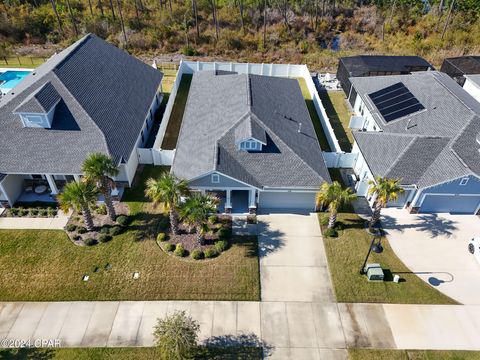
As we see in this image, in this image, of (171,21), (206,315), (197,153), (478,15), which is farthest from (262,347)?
(478,15)

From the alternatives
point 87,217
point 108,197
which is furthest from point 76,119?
point 87,217

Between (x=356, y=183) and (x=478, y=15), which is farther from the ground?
(x=478, y=15)

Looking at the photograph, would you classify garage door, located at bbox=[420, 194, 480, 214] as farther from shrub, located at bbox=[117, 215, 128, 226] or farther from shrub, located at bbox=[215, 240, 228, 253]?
shrub, located at bbox=[117, 215, 128, 226]

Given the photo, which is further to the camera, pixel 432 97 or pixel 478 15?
pixel 478 15

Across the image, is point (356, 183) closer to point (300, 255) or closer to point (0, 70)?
point (300, 255)

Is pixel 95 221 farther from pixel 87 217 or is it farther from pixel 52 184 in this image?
pixel 52 184

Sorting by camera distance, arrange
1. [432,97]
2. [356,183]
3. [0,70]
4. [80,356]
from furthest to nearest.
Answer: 1. [0,70]
2. [432,97]
3. [356,183]
4. [80,356]

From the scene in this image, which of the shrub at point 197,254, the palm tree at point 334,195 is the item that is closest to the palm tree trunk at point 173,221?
the shrub at point 197,254
